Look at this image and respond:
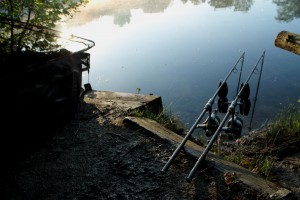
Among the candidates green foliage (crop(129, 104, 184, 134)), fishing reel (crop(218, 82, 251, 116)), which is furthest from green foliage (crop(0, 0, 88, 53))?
fishing reel (crop(218, 82, 251, 116))

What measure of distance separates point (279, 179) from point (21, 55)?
18.1 ft

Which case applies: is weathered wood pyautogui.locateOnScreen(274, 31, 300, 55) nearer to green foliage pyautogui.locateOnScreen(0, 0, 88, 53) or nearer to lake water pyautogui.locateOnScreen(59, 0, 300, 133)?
green foliage pyautogui.locateOnScreen(0, 0, 88, 53)

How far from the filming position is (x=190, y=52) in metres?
27.3

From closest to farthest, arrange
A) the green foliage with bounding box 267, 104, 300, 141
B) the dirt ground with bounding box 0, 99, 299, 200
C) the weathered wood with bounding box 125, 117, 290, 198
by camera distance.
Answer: the weathered wood with bounding box 125, 117, 290, 198
the dirt ground with bounding box 0, 99, 299, 200
the green foliage with bounding box 267, 104, 300, 141

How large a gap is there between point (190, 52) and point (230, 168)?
77.3ft

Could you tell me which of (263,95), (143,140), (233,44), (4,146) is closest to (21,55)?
(4,146)

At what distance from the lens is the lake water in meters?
20.6

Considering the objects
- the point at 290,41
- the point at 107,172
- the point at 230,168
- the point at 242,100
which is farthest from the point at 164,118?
the point at 290,41

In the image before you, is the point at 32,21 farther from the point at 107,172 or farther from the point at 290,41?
the point at 290,41

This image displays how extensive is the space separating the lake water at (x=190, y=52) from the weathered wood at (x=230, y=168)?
25.5ft

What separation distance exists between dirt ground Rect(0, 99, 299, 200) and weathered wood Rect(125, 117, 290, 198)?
0.09 meters

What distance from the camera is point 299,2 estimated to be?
40.9 m

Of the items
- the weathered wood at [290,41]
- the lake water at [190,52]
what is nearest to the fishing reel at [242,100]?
the weathered wood at [290,41]

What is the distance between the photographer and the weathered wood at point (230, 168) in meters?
3.95
